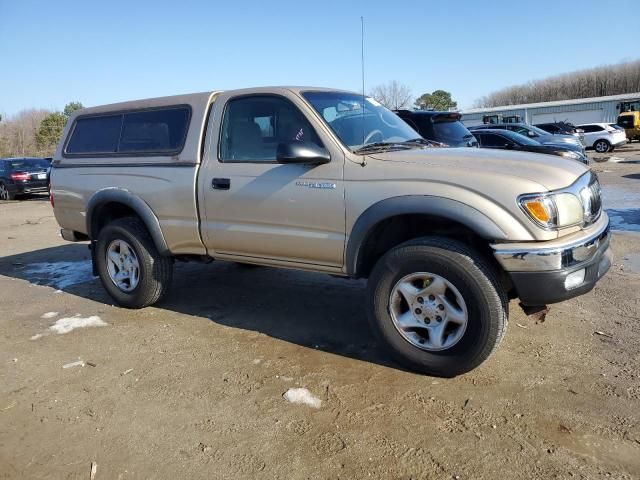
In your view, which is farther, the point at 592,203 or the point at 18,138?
the point at 18,138

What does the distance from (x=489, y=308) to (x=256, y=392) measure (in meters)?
1.55

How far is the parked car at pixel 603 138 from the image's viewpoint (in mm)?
27655

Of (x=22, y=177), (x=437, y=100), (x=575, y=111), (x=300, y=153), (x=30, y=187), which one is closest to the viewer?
(x=300, y=153)

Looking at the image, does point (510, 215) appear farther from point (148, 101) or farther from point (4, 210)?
point (4, 210)

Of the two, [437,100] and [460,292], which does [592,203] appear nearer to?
[460,292]

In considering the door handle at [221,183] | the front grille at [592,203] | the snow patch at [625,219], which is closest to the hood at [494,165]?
the front grille at [592,203]

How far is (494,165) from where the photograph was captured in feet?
10.9

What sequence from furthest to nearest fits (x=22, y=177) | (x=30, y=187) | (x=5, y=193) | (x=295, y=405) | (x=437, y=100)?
(x=437, y=100), (x=5, y=193), (x=30, y=187), (x=22, y=177), (x=295, y=405)

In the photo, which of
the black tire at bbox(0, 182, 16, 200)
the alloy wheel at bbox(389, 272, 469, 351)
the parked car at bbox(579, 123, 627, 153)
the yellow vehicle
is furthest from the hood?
the yellow vehicle

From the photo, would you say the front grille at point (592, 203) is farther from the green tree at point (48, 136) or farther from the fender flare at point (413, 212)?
the green tree at point (48, 136)

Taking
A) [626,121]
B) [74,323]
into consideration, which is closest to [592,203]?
[74,323]

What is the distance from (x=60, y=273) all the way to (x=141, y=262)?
2.57 metres

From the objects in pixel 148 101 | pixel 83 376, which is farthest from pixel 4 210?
pixel 83 376

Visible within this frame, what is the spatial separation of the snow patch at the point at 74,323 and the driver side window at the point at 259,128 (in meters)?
1.96
